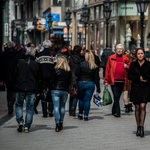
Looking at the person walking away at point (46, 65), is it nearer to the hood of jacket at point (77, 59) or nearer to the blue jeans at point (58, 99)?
the hood of jacket at point (77, 59)

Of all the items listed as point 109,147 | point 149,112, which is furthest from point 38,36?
point 109,147

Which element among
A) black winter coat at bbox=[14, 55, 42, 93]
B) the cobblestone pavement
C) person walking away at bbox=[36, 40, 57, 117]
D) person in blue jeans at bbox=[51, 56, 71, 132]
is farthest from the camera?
person walking away at bbox=[36, 40, 57, 117]

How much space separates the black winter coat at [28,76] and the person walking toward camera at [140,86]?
6.05 ft

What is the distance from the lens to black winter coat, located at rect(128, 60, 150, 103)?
8852mm

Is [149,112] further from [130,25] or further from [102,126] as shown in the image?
[130,25]

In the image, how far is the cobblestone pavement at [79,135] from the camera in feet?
25.0

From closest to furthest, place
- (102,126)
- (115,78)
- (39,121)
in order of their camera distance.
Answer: (102,126) < (39,121) < (115,78)

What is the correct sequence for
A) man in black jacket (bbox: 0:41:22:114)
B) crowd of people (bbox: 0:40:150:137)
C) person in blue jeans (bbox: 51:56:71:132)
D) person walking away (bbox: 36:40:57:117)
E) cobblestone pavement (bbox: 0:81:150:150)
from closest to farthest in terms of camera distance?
cobblestone pavement (bbox: 0:81:150:150), crowd of people (bbox: 0:40:150:137), person in blue jeans (bbox: 51:56:71:132), person walking away (bbox: 36:40:57:117), man in black jacket (bbox: 0:41:22:114)

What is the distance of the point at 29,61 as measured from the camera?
920 centimetres

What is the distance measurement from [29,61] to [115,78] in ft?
10.4

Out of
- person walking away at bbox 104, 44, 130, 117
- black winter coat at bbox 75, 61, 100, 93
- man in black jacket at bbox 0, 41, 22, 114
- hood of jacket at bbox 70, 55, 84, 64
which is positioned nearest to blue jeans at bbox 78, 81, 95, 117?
black winter coat at bbox 75, 61, 100, 93

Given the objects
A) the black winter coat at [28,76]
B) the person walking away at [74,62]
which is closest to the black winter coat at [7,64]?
the person walking away at [74,62]

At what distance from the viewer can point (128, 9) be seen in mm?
35688

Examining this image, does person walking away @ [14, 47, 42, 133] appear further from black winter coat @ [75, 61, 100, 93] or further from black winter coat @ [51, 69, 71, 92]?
black winter coat @ [75, 61, 100, 93]
